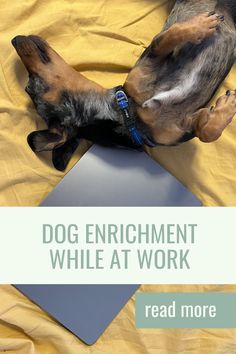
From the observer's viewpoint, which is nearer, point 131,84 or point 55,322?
point 131,84

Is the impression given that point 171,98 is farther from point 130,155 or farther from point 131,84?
point 130,155

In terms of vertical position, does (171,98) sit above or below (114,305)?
above

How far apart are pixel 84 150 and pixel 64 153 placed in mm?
114

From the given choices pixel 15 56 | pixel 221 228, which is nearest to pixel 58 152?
pixel 15 56

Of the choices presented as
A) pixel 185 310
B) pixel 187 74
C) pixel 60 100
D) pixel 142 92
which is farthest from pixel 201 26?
pixel 185 310

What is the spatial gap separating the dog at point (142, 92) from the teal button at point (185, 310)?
687mm

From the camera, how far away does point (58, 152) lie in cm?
172

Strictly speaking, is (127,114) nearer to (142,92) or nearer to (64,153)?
(142,92)

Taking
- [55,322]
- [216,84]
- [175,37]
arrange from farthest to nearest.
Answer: [55,322] → [216,84] → [175,37]

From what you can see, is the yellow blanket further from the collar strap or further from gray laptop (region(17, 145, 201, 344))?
the collar strap

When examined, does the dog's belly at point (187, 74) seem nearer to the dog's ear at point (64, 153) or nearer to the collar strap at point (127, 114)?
the collar strap at point (127, 114)

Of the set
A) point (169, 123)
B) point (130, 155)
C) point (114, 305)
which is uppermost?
point (169, 123)

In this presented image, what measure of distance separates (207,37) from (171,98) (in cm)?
26

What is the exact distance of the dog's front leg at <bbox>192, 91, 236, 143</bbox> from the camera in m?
1.50
